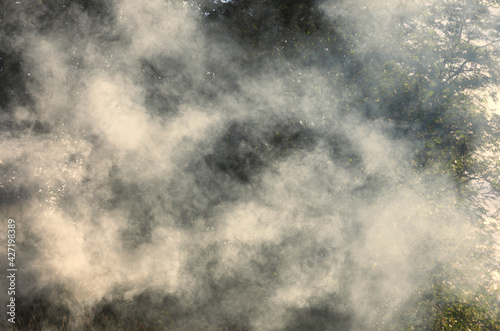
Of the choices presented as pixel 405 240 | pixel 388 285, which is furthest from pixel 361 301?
pixel 405 240

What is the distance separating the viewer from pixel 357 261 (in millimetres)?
2514

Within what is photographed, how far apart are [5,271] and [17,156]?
4.16 feet

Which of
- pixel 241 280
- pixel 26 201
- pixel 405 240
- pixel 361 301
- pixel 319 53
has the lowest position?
pixel 361 301

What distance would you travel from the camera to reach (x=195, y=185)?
8.18ft

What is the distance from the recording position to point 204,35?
245cm

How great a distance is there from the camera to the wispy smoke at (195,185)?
241cm

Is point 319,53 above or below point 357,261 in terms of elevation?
above

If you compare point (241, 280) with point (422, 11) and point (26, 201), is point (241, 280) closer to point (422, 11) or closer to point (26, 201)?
point (26, 201)

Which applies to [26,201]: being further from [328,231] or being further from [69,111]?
[328,231]

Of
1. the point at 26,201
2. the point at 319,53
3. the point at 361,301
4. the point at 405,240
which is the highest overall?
the point at 319,53

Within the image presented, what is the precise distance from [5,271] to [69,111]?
74.5 inches

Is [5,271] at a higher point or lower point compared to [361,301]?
higher

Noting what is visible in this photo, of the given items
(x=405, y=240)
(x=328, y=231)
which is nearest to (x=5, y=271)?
(x=328, y=231)

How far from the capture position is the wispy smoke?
95.0 inches
